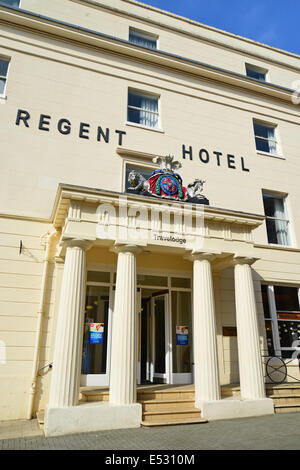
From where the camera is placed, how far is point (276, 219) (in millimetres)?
13797

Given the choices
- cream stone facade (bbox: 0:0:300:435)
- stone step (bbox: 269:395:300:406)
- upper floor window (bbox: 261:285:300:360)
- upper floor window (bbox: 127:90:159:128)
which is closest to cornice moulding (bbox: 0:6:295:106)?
cream stone facade (bbox: 0:0:300:435)

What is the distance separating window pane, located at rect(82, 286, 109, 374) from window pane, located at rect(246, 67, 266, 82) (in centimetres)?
1275

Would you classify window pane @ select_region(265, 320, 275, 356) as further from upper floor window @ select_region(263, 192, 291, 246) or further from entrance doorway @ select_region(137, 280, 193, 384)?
upper floor window @ select_region(263, 192, 291, 246)

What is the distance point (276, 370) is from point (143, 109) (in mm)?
10584

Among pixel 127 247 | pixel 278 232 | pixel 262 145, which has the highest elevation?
pixel 262 145

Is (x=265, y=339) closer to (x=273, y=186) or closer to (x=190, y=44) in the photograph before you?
(x=273, y=186)

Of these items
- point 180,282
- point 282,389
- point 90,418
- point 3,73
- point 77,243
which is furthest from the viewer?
point 3,73

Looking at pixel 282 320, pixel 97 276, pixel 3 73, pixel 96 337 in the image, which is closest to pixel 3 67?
pixel 3 73

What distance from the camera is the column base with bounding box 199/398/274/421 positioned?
26.5 feet

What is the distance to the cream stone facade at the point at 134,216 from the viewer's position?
27.3ft

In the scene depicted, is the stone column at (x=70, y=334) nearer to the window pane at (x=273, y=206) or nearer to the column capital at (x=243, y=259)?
the column capital at (x=243, y=259)

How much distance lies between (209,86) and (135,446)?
13.7 m

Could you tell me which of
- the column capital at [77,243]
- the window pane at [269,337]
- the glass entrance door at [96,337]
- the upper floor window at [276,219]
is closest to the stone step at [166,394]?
the glass entrance door at [96,337]

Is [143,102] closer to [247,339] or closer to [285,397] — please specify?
[247,339]
